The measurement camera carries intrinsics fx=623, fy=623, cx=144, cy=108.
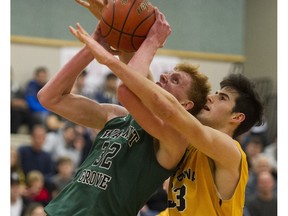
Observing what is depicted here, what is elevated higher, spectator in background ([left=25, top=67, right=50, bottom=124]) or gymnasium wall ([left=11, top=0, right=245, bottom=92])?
gymnasium wall ([left=11, top=0, right=245, bottom=92])

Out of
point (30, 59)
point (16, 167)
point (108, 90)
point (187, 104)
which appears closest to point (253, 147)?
point (108, 90)

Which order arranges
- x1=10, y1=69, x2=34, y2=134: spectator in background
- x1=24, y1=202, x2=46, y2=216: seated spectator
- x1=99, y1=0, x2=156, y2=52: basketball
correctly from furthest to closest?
x1=10, y1=69, x2=34, y2=134: spectator in background, x1=24, y1=202, x2=46, y2=216: seated spectator, x1=99, y1=0, x2=156, y2=52: basketball

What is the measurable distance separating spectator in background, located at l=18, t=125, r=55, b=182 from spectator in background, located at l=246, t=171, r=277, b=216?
2.55 m

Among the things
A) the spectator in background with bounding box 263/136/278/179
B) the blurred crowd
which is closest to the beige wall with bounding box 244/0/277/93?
the spectator in background with bounding box 263/136/278/179

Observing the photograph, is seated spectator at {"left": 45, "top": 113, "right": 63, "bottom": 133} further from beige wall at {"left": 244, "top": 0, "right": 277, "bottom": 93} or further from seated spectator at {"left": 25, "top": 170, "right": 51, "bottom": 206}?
beige wall at {"left": 244, "top": 0, "right": 277, "bottom": 93}

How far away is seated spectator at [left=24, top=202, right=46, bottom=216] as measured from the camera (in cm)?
677

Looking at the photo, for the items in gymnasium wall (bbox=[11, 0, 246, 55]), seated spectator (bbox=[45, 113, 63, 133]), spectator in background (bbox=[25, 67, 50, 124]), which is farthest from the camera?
gymnasium wall (bbox=[11, 0, 246, 55])

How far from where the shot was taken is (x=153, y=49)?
3.17 meters

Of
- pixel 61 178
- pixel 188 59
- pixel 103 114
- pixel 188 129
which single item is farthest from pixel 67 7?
pixel 188 129

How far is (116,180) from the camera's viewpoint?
3.29 m

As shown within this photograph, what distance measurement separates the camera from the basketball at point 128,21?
10.6 feet

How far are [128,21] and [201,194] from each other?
100 centimetres

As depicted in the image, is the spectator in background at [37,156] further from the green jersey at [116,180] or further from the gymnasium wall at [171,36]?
the green jersey at [116,180]
